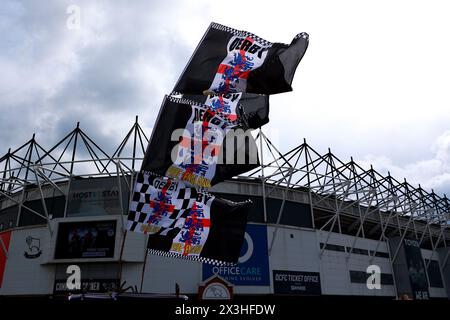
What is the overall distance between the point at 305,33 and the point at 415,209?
3589 cm

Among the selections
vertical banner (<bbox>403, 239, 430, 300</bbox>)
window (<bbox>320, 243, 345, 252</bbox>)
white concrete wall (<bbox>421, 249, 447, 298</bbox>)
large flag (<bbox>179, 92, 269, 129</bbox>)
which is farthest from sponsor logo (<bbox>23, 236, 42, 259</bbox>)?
white concrete wall (<bbox>421, 249, 447, 298</bbox>)

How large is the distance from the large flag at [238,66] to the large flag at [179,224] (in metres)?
2.97

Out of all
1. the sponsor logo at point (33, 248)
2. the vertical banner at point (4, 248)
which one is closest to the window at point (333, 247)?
the sponsor logo at point (33, 248)

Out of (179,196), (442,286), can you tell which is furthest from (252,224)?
(442,286)

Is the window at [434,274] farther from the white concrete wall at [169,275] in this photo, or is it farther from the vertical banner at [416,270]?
the white concrete wall at [169,275]

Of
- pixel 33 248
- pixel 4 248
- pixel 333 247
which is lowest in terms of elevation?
pixel 33 248

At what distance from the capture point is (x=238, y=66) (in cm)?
1046

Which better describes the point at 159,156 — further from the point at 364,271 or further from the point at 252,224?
the point at 364,271

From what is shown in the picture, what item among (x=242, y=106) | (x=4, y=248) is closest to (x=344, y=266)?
(x=242, y=106)

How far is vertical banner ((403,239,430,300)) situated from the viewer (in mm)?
35156

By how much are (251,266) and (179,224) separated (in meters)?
18.3

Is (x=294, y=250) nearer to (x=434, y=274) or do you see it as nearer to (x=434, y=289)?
(x=434, y=289)

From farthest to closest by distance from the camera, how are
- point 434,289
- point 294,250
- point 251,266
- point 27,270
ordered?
point 434,289, point 294,250, point 251,266, point 27,270

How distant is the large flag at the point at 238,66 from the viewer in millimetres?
10203
